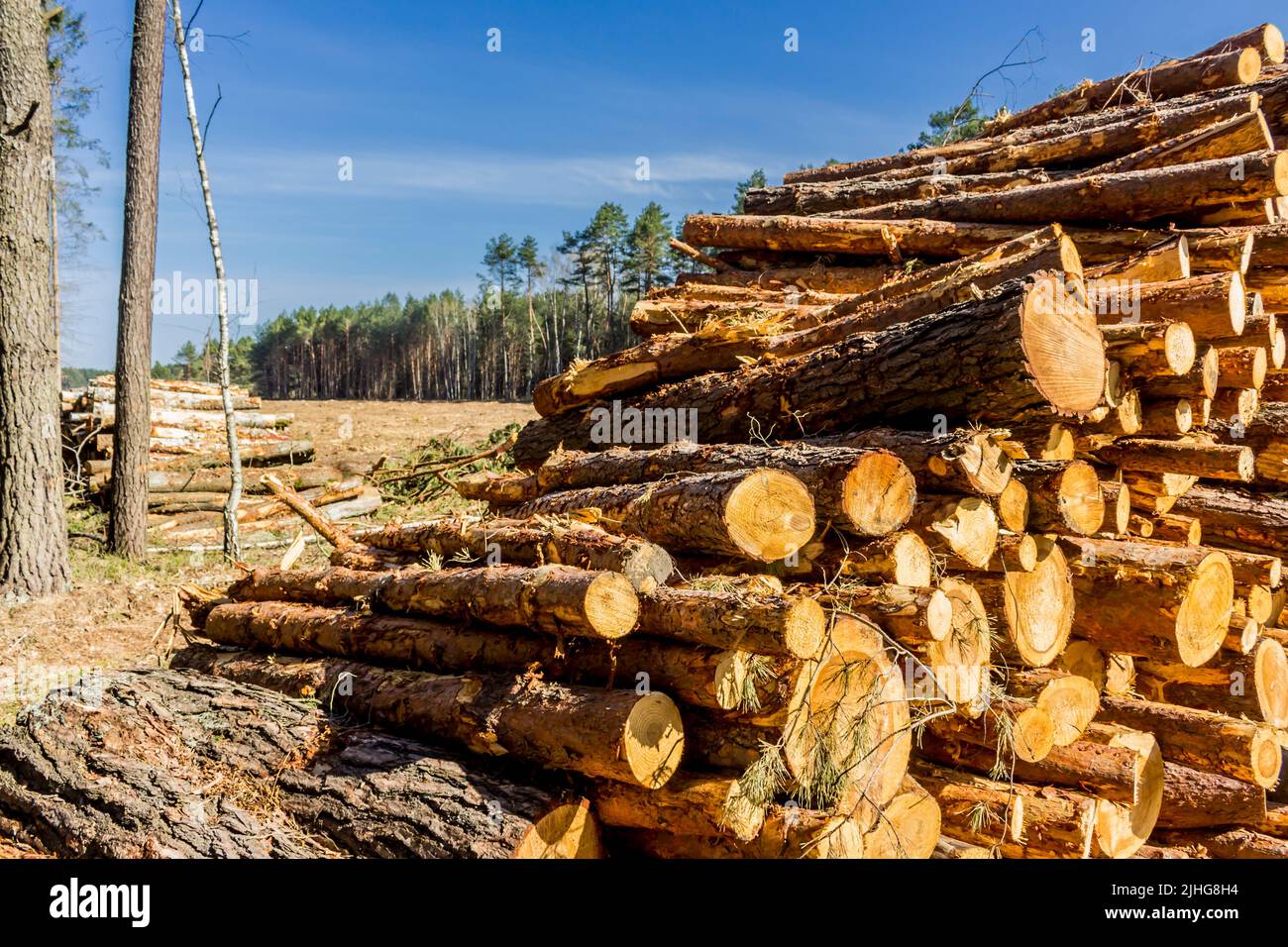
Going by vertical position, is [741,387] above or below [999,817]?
above

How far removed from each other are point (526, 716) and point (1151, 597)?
3271mm

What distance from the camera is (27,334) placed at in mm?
8352

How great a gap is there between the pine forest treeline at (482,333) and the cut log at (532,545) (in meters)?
34.9

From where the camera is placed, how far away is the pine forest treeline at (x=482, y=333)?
50625mm

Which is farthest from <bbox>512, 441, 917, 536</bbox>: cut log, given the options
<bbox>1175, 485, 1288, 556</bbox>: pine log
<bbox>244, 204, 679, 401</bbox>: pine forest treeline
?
<bbox>244, 204, 679, 401</bbox>: pine forest treeline

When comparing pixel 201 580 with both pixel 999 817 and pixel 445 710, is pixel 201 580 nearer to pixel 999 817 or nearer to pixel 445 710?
pixel 445 710

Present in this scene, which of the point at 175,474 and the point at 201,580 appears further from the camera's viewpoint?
the point at 175,474

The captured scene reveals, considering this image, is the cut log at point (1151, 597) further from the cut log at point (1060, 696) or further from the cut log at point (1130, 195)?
the cut log at point (1130, 195)

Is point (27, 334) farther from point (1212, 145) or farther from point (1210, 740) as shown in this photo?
point (1212, 145)

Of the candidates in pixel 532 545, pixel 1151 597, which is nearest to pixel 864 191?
pixel 1151 597

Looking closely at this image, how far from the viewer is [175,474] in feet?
44.9

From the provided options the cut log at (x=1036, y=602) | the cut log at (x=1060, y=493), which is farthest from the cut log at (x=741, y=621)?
the cut log at (x=1060, y=493)
